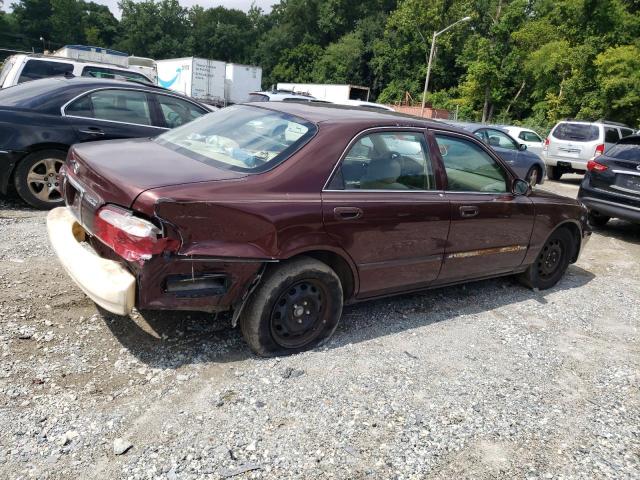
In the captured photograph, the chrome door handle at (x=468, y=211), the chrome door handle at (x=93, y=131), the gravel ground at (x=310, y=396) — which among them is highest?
the chrome door handle at (x=93, y=131)

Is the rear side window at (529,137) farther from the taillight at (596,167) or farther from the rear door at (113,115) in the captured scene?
the rear door at (113,115)

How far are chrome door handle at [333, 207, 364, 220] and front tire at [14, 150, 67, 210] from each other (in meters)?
3.92

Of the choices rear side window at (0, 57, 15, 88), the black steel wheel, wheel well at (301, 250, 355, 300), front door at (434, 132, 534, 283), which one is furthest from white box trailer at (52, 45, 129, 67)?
the black steel wheel

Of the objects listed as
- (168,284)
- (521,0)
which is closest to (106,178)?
(168,284)

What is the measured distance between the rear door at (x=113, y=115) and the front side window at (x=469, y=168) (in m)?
4.18

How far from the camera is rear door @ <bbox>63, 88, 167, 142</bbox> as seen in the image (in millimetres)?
6191

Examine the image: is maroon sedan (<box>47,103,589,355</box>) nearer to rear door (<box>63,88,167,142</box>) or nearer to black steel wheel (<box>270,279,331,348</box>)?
Result: black steel wheel (<box>270,279,331,348</box>)

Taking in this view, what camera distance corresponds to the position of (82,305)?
3.87m

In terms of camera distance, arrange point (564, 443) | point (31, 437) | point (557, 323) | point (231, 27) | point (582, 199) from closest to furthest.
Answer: point (31, 437), point (564, 443), point (557, 323), point (582, 199), point (231, 27)

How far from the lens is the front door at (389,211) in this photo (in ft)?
11.6

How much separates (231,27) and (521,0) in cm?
5860

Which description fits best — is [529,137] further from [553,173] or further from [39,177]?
[39,177]

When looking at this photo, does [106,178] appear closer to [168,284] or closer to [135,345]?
[168,284]

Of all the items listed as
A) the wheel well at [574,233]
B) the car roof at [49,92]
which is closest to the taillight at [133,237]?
the car roof at [49,92]
